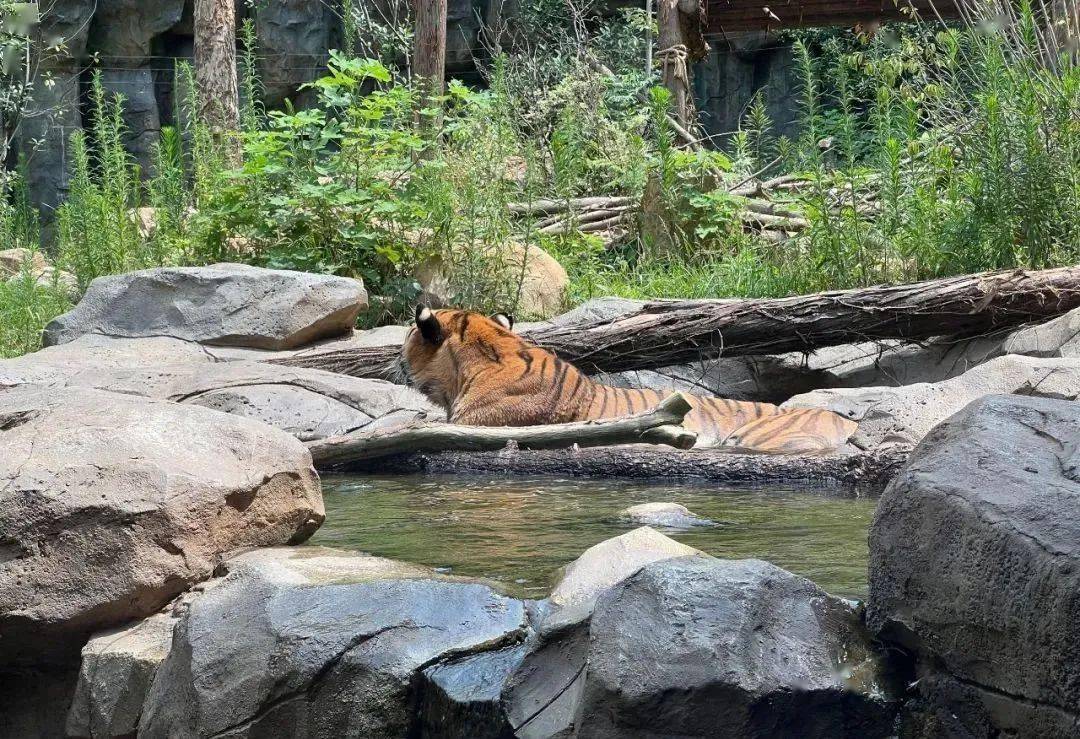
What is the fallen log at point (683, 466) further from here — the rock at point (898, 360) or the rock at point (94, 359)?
the rock at point (898, 360)

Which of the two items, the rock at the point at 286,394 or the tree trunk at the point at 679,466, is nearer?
the tree trunk at the point at 679,466

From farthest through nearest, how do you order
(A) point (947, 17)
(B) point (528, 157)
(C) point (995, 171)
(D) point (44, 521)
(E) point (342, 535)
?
(A) point (947, 17) → (B) point (528, 157) → (C) point (995, 171) → (E) point (342, 535) → (D) point (44, 521)

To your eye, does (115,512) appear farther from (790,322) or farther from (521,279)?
(521,279)

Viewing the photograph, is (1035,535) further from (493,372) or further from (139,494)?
(493,372)

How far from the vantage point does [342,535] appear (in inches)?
175

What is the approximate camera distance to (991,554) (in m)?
2.37

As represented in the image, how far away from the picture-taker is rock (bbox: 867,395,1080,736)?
2.23m

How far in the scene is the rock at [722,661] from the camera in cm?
247

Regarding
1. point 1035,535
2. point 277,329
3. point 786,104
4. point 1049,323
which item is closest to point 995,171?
point 1049,323

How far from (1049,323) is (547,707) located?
217 inches

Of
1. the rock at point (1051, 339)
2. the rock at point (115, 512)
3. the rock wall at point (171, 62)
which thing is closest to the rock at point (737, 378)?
the rock at point (1051, 339)

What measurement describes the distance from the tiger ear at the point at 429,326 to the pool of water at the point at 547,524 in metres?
1.43

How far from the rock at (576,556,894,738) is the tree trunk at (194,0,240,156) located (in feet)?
35.3

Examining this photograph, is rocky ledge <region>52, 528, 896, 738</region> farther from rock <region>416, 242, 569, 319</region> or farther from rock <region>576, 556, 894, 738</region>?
rock <region>416, 242, 569, 319</region>
